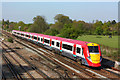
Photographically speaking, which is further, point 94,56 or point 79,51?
point 79,51

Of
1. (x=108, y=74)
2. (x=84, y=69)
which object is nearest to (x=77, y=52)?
(x=84, y=69)

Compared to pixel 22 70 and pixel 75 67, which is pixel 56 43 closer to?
pixel 75 67

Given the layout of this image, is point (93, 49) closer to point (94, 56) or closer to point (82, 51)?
point (94, 56)

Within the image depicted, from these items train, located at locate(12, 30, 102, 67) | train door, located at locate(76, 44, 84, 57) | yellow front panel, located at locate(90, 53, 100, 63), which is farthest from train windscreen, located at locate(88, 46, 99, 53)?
train door, located at locate(76, 44, 84, 57)

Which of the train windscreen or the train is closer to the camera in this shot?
the train

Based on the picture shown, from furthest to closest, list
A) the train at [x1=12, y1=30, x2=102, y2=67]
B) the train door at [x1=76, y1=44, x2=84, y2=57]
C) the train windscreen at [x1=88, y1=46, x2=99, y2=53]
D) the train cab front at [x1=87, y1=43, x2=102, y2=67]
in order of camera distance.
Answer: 1. the train door at [x1=76, y1=44, x2=84, y2=57]
2. the train windscreen at [x1=88, y1=46, x2=99, y2=53]
3. the train at [x1=12, y1=30, x2=102, y2=67]
4. the train cab front at [x1=87, y1=43, x2=102, y2=67]

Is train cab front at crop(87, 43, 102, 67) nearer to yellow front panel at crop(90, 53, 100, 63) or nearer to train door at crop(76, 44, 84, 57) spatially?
yellow front panel at crop(90, 53, 100, 63)

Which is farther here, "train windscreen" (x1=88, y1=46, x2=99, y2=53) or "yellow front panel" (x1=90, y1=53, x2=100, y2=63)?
"train windscreen" (x1=88, y1=46, x2=99, y2=53)

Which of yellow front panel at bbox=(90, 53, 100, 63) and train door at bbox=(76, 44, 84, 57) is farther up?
train door at bbox=(76, 44, 84, 57)

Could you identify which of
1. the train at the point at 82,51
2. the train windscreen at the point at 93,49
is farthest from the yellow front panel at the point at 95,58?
the train windscreen at the point at 93,49

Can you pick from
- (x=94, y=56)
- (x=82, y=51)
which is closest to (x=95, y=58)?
(x=94, y=56)

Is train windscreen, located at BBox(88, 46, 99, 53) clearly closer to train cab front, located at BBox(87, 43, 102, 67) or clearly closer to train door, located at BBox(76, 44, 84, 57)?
train cab front, located at BBox(87, 43, 102, 67)

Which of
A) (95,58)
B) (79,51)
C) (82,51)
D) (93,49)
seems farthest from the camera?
(79,51)

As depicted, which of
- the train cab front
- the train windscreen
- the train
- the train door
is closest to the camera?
the train cab front
